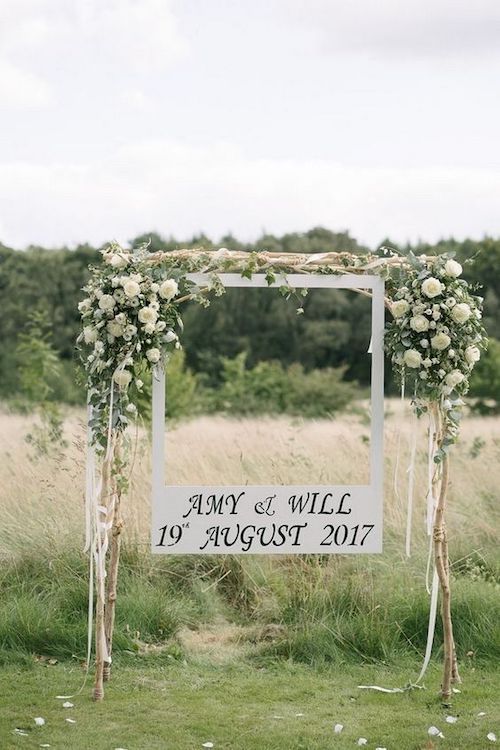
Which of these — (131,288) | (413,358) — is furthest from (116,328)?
(413,358)

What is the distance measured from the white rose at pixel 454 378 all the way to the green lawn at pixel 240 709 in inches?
62.0

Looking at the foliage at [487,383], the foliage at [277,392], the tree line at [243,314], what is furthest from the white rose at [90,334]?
the tree line at [243,314]

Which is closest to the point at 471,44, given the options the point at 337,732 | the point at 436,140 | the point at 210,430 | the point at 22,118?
the point at 210,430

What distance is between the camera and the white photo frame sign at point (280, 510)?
5.16 metres

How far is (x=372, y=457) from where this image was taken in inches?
207

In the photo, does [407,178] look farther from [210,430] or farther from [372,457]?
[372,457]

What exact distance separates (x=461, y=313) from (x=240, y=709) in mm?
2201

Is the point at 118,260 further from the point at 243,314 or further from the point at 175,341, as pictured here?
the point at 243,314

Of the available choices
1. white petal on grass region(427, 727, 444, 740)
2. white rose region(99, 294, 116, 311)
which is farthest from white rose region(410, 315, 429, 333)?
white petal on grass region(427, 727, 444, 740)

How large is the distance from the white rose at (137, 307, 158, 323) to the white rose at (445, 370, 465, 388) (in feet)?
4.72

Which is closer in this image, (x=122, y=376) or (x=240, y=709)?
(x=122, y=376)

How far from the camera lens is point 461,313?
189 inches

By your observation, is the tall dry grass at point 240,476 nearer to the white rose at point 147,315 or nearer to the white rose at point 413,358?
the white rose at point 413,358

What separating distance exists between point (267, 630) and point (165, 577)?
801mm
